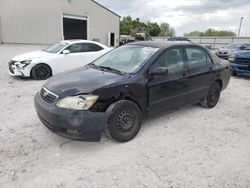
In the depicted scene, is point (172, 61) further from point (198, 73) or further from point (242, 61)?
point (242, 61)

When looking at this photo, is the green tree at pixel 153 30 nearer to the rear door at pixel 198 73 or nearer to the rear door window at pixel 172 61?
the rear door at pixel 198 73

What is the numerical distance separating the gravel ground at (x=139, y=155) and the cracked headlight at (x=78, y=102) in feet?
2.31

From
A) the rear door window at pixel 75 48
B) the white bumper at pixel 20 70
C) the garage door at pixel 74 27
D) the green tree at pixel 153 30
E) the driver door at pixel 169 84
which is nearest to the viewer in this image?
the driver door at pixel 169 84

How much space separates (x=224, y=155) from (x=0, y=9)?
23916mm

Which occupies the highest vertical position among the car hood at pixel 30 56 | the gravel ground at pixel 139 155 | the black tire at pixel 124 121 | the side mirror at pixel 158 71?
the side mirror at pixel 158 71

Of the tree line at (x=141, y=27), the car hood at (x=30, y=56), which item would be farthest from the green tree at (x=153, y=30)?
the car hood at (x=30, y=56)

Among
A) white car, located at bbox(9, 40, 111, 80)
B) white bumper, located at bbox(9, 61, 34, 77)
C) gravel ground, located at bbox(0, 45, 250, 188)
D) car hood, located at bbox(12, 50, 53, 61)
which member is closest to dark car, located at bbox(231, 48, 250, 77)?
gravel ground, located at bbox(0, 45, 250, 188)

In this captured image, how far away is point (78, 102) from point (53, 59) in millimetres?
5123

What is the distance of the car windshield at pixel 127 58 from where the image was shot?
3625 millimetres

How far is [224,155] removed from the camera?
306cm

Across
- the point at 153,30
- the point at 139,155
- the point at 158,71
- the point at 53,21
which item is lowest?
the point at 139,155

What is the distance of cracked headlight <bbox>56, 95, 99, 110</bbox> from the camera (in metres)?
2.86

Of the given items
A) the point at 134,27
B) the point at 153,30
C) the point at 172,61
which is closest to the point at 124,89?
the point at 172,61

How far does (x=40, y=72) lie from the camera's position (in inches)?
288
